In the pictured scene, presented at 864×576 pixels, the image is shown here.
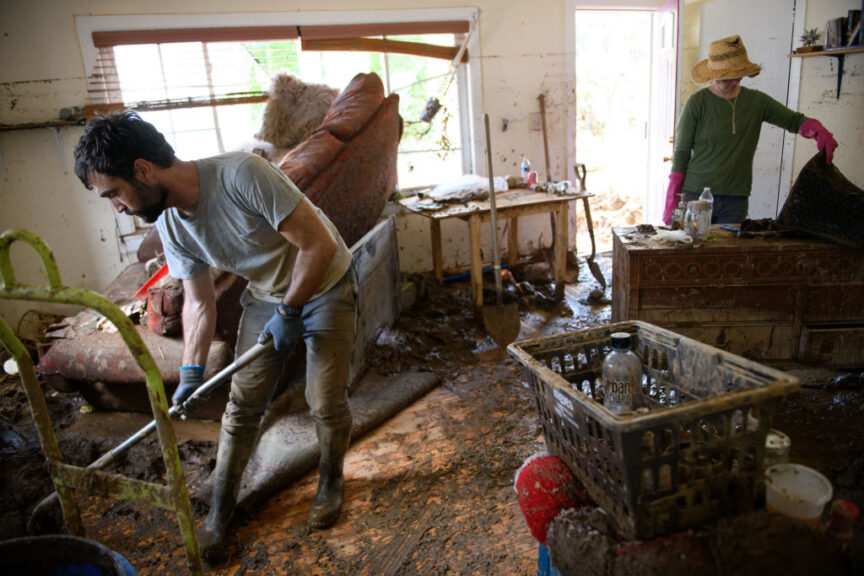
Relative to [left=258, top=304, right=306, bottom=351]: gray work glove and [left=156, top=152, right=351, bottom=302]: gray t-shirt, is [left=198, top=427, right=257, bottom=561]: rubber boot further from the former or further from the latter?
[left=156, top=152, right=351, bottom=302]: gray t-shirt

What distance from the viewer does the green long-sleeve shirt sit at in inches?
140

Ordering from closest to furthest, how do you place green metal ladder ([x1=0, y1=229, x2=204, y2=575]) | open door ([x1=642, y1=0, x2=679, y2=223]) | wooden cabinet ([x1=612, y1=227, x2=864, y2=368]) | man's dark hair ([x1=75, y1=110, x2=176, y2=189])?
green metal ladder ([x1=0, y1=229, x2=204, y2=575]) → man's dark hair ([x1=75, y1=110, x2=176, y2=189]) → wooden cabinet ([x1=612, y1=227, x2=864, y2=368]) → open door ([x1=642, y1=0, x2=679, y2=223])

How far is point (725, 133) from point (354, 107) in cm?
255

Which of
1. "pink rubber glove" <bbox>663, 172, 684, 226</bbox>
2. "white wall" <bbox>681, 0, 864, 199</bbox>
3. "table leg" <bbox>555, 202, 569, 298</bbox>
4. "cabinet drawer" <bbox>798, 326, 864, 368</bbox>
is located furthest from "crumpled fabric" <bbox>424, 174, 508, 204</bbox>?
"white wall" <bbox>681, 0, 864, 199</bbox>

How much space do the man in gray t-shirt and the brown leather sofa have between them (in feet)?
2.14

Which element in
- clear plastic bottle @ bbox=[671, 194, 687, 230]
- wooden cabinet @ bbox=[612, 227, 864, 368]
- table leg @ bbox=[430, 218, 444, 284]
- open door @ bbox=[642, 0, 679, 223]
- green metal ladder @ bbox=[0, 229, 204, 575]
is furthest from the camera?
open door @ bbox=[642, 0, 679, 223]

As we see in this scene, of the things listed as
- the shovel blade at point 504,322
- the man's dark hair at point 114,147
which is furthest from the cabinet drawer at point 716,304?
the man's dark hair at point 114,147

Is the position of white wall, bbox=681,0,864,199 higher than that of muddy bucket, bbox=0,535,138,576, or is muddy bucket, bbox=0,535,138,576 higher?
white wall, bbox=681,0,864,199

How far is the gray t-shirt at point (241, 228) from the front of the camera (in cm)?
198

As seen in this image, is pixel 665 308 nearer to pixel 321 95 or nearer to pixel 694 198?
pixel 694 198

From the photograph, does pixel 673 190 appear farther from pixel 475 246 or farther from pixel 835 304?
pixel 475 246

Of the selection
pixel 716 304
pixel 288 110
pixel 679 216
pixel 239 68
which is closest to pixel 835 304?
pixel 716 304

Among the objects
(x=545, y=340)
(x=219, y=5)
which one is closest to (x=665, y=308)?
(x=545, y=340)

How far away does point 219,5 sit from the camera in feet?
15.7
